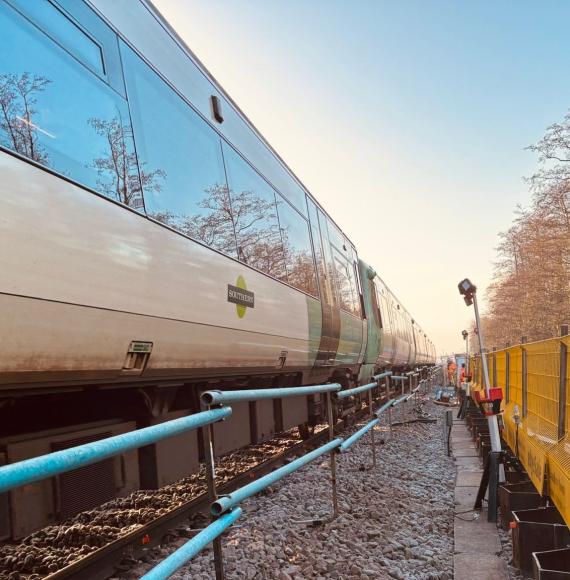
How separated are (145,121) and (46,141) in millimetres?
1073

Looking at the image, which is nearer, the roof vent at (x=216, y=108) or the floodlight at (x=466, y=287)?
the roof vent at (x=216, y=108)

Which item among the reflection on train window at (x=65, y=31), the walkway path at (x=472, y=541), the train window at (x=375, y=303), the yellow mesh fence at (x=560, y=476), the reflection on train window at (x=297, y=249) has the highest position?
the reflection on train window at (x=65, y=31)

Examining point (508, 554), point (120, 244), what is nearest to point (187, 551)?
point (120, 244)

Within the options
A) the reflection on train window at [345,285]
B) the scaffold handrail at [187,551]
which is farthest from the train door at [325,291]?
the scaffold handrail at [187,551]

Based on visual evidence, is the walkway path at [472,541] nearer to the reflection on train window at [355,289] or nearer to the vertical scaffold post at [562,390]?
the vertical scaffold post at [562,390]

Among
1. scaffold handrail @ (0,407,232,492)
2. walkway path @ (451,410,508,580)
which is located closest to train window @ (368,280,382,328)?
walkway path @ (451,410,508,580)

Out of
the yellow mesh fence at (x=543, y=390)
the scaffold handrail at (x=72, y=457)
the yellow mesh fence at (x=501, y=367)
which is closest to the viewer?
the scaffold handrail at (x=72, y=457)

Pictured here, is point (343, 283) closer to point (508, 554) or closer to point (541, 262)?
point (508, 554)

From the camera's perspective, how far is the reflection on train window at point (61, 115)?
274 centimetres

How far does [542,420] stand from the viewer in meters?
4.99

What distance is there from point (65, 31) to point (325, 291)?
569cm

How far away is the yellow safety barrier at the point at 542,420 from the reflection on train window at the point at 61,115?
302cm

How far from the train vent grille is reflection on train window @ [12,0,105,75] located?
216cm

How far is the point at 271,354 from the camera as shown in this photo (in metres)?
5.66
